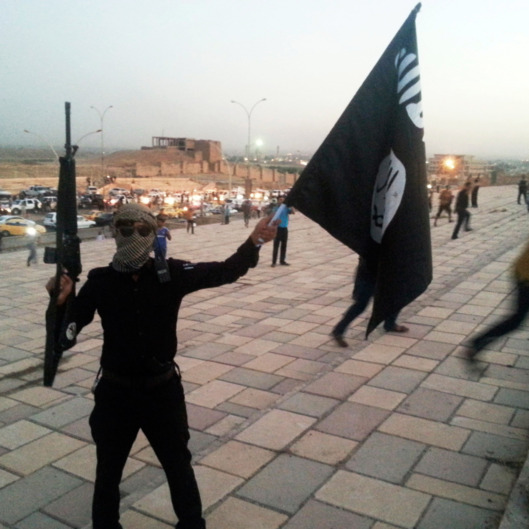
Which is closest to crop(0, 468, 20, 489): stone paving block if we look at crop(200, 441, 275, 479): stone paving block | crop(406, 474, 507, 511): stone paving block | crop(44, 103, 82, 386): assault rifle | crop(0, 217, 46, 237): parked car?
crop(44, 103, 82, 386): assault rifle

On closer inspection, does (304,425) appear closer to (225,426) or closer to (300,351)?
(225,426)

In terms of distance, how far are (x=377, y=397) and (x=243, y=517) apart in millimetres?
1851

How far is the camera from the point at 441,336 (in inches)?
236

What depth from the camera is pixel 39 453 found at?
3.58 metres

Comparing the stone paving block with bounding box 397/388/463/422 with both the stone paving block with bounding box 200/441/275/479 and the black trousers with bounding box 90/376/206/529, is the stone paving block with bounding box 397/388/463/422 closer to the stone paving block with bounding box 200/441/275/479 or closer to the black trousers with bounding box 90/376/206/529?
the stone paving block with bounding box 200/441/275/479

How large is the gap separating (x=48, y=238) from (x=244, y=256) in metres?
23.7

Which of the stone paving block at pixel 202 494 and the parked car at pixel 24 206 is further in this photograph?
the parked car at pixel 24 206

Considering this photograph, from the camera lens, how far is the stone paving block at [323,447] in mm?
3457

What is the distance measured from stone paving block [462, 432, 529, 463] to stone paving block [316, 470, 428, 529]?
2.24ft

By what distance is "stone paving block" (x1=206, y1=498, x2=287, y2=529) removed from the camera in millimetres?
2791

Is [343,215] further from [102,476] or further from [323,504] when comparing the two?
[102,476]

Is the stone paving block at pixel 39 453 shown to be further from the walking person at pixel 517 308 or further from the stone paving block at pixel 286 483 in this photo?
the walking person at pixel 517 308

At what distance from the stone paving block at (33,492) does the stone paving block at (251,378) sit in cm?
180

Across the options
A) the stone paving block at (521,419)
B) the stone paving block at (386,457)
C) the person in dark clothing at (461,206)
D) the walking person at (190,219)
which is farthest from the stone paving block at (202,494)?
the walking person at (190,219)
